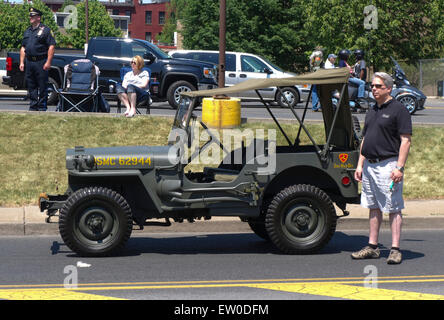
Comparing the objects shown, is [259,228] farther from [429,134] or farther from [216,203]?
[429,134]

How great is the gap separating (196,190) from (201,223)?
178cm

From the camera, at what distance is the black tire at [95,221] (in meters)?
8.33

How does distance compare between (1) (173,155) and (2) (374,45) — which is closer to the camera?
(1) (173,155)

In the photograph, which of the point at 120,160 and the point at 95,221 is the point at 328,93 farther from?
the point at 95,221

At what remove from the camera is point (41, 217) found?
10.3m

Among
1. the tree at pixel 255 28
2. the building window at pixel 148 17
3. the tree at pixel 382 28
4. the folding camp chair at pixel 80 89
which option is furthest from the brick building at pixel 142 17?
the folding camp chair at pixel 80 89

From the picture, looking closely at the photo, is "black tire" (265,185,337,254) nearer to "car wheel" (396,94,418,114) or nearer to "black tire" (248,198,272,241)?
"black tire" (248,198,272,241)

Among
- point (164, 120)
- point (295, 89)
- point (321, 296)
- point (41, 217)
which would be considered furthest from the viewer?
point (295, 89)

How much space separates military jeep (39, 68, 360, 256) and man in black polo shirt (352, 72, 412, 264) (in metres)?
0.57

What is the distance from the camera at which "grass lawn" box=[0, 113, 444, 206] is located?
1252 centimetres

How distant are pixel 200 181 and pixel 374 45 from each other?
1584 inches

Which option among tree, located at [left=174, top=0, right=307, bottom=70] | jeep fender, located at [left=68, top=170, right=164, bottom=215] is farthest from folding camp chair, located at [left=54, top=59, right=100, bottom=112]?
tree, located at [left=174, top=0, right=307, bottom=70]

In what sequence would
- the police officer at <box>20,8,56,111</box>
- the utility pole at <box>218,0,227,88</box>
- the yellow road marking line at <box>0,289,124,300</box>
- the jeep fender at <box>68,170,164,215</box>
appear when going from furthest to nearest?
the utility pole at <box>218,0,227,88</box> < the police officer at <box>20,8,56,111</box> < the jeep fender at <box>68,170,164,215</box> < the yellow road marking line at <box>0,289,124,300</box>

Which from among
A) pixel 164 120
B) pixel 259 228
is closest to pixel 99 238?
pixel 259 228
